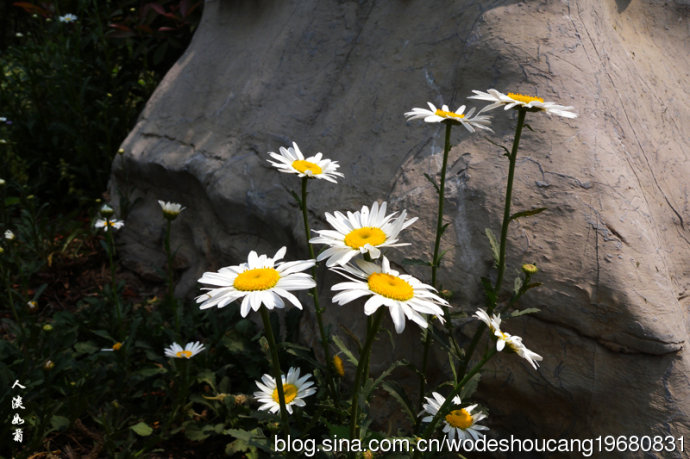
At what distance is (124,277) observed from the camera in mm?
3328

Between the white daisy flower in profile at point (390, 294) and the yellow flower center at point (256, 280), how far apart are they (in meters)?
0.17

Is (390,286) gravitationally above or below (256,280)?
above

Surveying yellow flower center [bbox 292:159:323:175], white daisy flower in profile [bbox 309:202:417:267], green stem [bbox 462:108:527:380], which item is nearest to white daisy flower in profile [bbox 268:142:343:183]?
yellow flower center [bbox 292:159:323:175]

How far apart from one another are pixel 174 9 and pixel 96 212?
1869 millimetres

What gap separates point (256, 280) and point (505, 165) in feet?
3.74

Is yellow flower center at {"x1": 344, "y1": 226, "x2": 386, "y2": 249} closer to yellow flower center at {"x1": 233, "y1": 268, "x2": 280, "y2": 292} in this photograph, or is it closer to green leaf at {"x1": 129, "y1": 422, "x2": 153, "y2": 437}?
yellow flower center at {"x1": 233, "y1": 268, "x2": 280, "y2": 292}

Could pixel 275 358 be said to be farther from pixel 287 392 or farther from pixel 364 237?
pixel 287 392

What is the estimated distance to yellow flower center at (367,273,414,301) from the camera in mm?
1101

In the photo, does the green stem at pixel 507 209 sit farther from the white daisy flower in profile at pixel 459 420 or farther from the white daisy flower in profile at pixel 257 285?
the white daisy flower in profile at pixel 257 285

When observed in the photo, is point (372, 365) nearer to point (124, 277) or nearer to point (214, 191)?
point (214, 191)

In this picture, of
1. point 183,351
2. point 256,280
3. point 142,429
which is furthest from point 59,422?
point 256,280

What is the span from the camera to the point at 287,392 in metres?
1.73

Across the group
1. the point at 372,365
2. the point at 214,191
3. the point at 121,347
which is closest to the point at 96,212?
the point at 214,191

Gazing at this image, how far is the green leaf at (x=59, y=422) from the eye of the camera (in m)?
2.04
